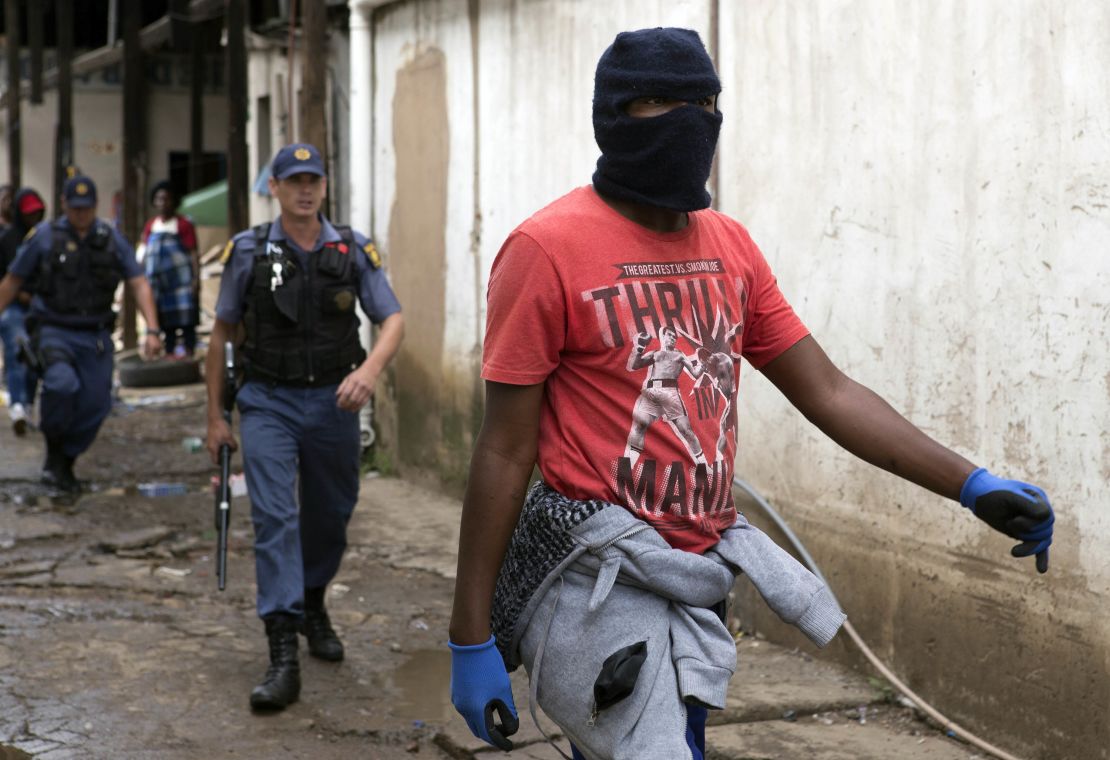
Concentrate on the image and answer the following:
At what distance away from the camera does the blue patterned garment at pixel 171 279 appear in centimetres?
1441

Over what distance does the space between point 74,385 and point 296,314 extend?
13.2 ft

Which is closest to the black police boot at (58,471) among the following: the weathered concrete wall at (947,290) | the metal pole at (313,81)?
the metal pole at (313,81)

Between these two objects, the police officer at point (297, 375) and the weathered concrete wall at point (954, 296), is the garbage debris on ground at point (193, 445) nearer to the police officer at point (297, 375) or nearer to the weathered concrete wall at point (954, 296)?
the police officer at point (297, 375)

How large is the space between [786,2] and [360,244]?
1.81 metres

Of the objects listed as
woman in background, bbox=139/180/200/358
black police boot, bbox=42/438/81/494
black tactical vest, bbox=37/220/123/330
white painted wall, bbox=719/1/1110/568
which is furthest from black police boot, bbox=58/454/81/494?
Answer: woman in background, bbox=139/180/200/358

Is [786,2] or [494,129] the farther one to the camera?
[494,129]

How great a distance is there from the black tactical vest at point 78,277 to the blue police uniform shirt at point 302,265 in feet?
12.3

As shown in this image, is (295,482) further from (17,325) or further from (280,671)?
(17,325)

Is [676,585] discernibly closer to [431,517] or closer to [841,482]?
[841,482]

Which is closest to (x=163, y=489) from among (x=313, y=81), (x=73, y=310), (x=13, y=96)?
(x=73, y=310)

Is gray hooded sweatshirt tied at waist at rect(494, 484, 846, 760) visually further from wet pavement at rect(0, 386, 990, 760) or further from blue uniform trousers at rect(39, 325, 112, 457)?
blue uniform trousers at rect(39, 325, 112, 457)

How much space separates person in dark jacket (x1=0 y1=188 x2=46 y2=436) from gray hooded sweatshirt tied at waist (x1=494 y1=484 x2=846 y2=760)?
345 inches

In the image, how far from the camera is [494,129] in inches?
308

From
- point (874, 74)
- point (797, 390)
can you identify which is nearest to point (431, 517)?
point (874, 74)
